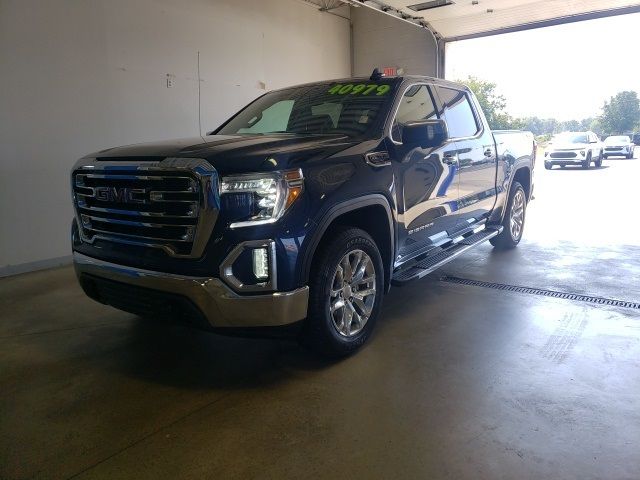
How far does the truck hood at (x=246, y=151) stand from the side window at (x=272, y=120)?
72cm

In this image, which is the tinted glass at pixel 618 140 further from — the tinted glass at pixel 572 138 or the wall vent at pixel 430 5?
the wall vent at pixel 430 5

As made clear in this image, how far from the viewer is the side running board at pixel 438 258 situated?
12.3 feet

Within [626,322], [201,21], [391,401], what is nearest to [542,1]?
[201,21]

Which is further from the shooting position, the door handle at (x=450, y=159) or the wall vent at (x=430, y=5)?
the wall vent at (x=430, y=5)

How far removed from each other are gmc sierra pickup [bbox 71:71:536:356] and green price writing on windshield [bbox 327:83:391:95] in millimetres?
17

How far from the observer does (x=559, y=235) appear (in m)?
7.15

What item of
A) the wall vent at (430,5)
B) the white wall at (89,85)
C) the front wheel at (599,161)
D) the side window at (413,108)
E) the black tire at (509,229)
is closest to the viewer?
the side window at (413,108)

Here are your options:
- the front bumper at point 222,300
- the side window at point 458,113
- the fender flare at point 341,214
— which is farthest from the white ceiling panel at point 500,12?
the front bumper at point 222,300

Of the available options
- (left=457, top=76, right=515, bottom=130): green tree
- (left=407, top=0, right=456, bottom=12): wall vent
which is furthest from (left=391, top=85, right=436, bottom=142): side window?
(left=457, top=76, right=515, bottom=130): green tree

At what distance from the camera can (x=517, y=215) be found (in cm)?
638

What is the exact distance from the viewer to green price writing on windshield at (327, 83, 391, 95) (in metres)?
3.80

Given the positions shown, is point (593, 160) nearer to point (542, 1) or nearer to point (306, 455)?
point (542, 1)

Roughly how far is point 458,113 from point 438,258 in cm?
144

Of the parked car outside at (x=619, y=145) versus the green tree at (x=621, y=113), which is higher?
the green tree at (x=621, y=113)
